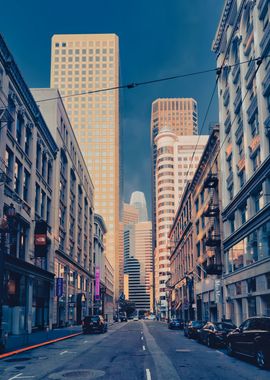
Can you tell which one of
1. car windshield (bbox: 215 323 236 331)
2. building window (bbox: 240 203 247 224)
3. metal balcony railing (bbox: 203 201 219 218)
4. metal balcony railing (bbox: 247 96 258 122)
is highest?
metal balcony railing (bbox: 247 96 258 122)

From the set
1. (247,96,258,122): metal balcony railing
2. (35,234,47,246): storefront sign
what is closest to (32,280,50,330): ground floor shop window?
(35,234,47,246): storefront sign

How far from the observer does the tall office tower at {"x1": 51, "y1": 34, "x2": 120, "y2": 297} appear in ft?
566

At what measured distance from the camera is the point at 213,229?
52.2 m

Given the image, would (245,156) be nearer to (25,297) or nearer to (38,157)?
(38,157)

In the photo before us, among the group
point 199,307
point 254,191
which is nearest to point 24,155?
point 254,191

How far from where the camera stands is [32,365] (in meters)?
17.4

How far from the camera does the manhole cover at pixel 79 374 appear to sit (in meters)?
13.9

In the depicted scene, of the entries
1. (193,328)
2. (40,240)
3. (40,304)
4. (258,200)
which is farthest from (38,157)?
(193,328)

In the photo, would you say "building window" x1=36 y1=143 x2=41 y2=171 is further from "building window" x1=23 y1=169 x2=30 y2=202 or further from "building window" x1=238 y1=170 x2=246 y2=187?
"building window" x1=238 y1=170 x2=246 y2=187

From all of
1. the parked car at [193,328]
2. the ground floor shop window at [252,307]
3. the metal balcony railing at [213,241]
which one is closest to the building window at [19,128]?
the parked car at [193,328]

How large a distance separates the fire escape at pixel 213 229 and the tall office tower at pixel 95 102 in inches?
4733

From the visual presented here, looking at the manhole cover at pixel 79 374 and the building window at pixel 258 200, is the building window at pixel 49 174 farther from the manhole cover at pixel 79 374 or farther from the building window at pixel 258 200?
the manhole cover at pixel 79 374

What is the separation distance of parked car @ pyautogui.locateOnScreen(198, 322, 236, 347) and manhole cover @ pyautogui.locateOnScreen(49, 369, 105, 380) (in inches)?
457

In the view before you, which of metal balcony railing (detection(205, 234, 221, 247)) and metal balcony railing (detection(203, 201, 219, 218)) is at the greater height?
metal balcony railing (detection(203, 201, 219, 218))
